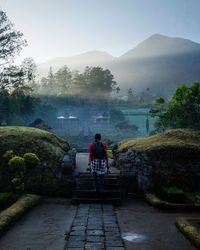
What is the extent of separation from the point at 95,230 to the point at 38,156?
750 centimetres

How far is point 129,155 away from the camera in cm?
1566

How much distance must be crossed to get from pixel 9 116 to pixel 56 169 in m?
29.5

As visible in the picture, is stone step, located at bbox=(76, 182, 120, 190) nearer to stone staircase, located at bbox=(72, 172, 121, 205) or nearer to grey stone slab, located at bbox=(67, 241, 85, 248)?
stone staircase, located at bbox=(72, 172, 121, 205)

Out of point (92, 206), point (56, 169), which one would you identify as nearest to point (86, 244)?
point (92, 206)

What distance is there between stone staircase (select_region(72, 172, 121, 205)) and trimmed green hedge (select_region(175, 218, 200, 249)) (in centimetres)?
358

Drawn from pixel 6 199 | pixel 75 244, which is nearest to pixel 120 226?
pixel 75 244

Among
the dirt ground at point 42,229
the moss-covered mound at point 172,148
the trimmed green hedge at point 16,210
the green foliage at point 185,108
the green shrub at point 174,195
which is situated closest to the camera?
the dirt ground at point 42,229

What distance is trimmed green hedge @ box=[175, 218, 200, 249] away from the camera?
26.5 feet

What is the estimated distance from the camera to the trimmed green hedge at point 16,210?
31.0 feet

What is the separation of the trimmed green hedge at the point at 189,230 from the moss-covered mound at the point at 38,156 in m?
6.00

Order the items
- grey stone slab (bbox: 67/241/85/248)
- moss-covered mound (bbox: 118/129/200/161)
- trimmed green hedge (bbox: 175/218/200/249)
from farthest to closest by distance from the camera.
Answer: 1. moss-covered mound (bbox: 118/129/200/161)
2. trimmed green hedge (bbox: 175/218/200/249)
3. grey stone slab (bbox: 67/241/85/248)

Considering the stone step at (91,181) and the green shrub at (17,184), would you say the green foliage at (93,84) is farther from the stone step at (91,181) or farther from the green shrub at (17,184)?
the green shrub at (17,184)

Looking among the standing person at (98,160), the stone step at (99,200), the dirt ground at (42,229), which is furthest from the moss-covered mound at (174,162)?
the dirt ground at (42,229)

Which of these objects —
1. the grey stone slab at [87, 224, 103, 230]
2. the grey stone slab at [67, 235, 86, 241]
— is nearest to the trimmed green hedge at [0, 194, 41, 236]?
the grey stone slab at [67, 235, 86, 241]
